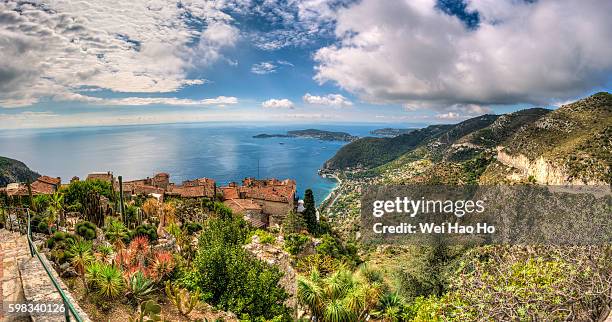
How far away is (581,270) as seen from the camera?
5152 mm

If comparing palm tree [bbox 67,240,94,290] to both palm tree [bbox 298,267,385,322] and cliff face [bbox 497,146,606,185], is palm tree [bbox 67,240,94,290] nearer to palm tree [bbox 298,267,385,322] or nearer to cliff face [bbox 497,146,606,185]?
palm tree [bbox 298,267,385,322]

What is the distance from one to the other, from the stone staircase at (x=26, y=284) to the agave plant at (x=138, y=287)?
1561 mm

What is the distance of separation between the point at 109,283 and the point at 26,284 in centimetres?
170

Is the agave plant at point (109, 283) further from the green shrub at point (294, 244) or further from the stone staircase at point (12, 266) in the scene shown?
the green shrub at point (294, 244)

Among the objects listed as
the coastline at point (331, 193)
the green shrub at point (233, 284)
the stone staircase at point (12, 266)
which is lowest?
the coastline at point (331, 193)

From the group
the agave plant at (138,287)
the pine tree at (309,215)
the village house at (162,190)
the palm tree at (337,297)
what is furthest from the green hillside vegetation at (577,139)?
the agave plant at (138,287)

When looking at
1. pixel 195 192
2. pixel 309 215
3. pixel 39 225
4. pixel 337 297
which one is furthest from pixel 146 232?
pixel 195 192

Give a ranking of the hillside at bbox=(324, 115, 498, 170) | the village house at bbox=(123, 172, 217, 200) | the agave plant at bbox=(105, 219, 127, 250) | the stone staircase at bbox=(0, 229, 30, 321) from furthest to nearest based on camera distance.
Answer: the hillside at bbox=(324, 115, 498, 170) → the village house at bbox=(123, 172, 217, 200) → the agave plant at bbox=(105, 219, 127, 250) → the stone staircase at bbox=(0, 229, 30, 321)

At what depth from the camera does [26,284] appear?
536cm

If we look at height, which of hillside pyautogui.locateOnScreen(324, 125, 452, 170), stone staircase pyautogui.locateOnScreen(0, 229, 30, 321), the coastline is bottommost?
the coastline

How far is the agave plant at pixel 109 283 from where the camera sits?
6.89m

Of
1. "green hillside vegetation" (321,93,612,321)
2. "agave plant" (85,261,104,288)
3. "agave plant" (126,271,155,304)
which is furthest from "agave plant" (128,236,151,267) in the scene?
"green hillside vegetation" (321,93,612,321)

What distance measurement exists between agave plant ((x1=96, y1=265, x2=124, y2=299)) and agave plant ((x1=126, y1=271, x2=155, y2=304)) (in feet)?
0.77

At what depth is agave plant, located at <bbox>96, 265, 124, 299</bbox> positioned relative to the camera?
6895 mm
